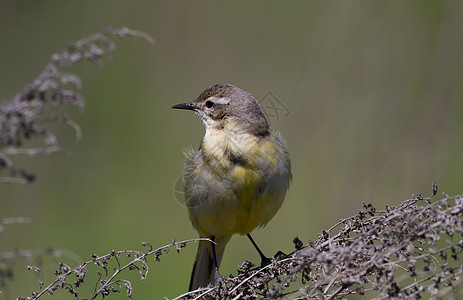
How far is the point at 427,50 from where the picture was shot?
5.29 meters

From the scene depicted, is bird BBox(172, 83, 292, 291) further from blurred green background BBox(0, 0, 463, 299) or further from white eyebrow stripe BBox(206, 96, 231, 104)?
blurred green background BBox(0, 0, 463, 299)

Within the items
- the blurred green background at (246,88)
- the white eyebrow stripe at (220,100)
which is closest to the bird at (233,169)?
the white eyebrow stripe at (220,100)

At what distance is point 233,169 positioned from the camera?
4.23 m

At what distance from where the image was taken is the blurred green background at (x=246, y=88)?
5301mm

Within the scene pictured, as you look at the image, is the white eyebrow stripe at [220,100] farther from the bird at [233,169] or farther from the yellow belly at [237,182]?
the yellow belly at [237,182]

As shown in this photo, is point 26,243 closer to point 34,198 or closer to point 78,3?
point 34,198

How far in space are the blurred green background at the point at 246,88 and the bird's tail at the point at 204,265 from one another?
0.71 m

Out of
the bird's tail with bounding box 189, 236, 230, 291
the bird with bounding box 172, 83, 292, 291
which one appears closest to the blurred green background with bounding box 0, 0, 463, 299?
the bird with bounding box 172, 83, 292, 291

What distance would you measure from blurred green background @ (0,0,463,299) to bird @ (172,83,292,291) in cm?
54

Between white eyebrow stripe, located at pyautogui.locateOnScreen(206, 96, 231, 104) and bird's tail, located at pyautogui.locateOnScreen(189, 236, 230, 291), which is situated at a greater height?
white eyebrow stripe, located at pyautogui.locateOnScreen(206, 96, 231, 104)

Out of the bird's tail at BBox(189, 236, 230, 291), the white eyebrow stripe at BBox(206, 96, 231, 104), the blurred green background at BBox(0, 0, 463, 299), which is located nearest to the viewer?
the white eyebrow stripe at BBox(206, 96, 231, 104)

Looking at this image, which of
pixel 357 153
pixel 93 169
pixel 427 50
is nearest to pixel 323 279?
pixel 357 153

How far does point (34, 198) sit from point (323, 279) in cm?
483

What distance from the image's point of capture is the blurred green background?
530cm
